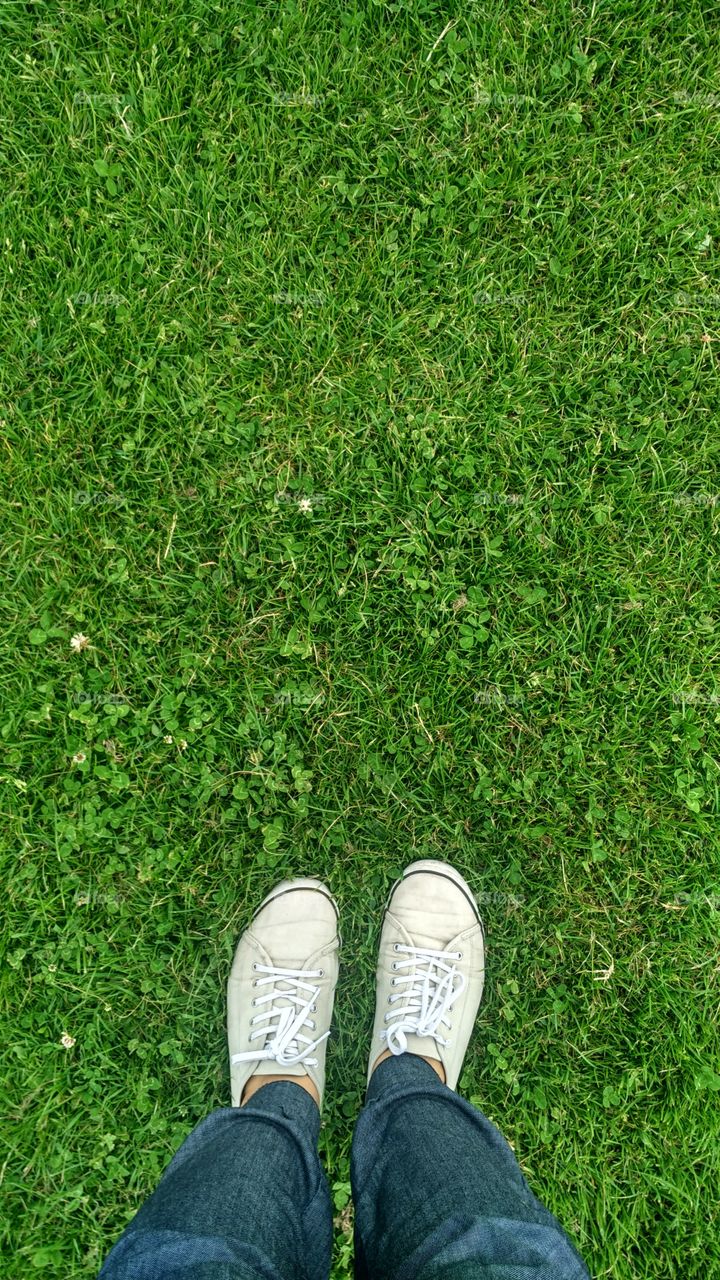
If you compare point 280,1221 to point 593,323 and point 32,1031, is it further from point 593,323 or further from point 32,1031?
point 593,323

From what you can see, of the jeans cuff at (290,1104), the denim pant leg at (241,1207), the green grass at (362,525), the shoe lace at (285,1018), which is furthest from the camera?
the green grass at (362,525)

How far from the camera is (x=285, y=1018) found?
2674 millimetres

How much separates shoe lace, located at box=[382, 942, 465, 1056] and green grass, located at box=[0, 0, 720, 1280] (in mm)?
158

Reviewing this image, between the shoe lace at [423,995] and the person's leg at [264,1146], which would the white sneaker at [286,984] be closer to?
the person's leg at [264,1146]

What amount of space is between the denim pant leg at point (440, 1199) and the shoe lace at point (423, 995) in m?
0.20

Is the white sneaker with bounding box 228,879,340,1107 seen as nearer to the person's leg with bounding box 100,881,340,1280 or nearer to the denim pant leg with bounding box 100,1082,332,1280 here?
the person's leg with bounding box 100,881,340,1280

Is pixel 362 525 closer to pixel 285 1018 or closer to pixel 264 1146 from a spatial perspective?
pixel 285 1018

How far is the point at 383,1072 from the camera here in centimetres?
253

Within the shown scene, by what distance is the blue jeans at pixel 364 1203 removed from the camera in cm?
162

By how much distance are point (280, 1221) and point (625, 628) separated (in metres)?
2.22

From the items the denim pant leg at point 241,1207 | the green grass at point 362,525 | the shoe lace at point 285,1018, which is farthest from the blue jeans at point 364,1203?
the green grass at point 362,525

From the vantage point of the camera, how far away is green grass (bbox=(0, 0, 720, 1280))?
9.11ft

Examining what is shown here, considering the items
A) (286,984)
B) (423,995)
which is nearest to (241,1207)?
(286,984)

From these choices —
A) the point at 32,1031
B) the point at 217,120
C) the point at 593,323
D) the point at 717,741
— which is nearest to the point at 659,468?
the point at 593,323
